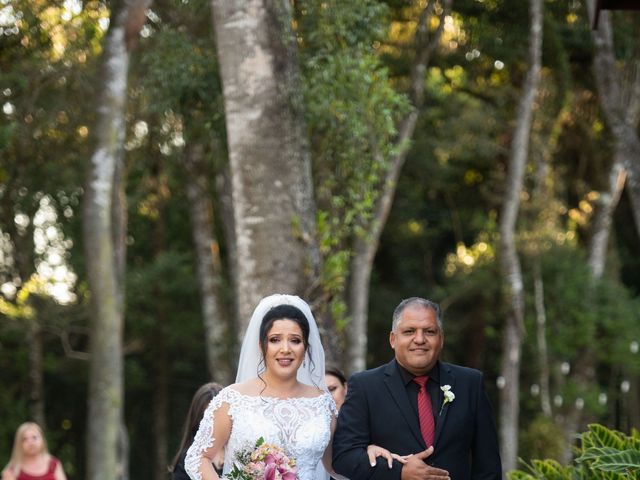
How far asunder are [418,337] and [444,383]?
29 cm

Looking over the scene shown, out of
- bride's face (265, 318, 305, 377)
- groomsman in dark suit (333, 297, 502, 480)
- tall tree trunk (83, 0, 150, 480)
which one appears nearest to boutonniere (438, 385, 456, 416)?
groomsman in dark suit (333, 297, 502, 480)

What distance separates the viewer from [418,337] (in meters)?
5.98

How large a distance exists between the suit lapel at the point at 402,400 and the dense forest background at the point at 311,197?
14.4ft

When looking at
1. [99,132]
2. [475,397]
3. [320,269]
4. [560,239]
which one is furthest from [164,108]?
[560,239]

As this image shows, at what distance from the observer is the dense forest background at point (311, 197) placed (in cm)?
1177

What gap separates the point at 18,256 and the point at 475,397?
2286cm

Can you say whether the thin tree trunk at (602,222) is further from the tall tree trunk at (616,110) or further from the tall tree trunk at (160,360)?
the tall tree trunk at (616,110)

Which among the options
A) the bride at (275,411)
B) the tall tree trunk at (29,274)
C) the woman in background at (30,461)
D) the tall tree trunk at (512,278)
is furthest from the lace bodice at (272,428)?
the tall tree trunk at (29,274)

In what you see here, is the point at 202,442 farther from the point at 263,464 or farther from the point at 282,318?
the point at 282,318

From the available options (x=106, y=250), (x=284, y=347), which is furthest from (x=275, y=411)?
(x=106, y=250)

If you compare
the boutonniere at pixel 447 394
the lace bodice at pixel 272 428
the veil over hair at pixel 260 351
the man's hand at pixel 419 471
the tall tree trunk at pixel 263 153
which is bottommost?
the man's hand at pixel 419 471

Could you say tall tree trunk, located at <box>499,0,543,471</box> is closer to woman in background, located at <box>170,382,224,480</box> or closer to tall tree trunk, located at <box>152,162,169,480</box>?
tall tree trunk, located at <box>152,162,169,480</box>

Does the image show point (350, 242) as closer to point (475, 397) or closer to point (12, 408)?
point (12, 408)

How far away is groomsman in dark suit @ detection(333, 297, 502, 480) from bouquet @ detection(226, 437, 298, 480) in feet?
0.97
